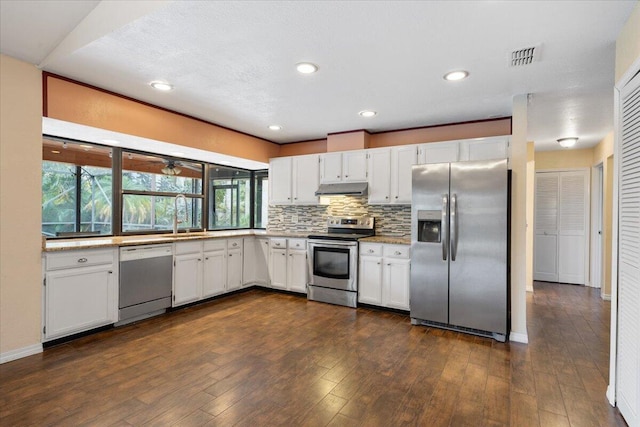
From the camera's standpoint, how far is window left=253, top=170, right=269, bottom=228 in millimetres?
6129

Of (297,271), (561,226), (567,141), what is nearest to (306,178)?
(297,271)

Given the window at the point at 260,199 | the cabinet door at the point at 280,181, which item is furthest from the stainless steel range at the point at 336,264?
the window at the point at 260,199

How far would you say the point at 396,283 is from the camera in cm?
414

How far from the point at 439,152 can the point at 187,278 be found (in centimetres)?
358

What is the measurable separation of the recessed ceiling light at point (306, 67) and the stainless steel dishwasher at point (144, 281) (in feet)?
8.56

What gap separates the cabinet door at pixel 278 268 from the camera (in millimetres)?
5121

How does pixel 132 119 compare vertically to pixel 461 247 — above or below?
above

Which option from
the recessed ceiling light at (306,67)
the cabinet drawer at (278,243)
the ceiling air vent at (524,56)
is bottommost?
the cabinet drawer at (278,243)

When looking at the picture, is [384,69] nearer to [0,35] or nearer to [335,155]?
[335,155]

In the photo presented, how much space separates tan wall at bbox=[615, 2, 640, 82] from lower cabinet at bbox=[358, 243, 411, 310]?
8.17ft

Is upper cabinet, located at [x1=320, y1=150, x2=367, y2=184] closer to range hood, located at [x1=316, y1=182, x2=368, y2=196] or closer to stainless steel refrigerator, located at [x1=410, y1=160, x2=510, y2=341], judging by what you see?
range hood, located at [x1=316, y1=182, x2=368, y2=196]

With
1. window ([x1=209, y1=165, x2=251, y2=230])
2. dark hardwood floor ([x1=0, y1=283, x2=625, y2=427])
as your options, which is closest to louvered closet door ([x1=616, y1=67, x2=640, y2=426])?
dark hardwood floor ([x1=0, y1=283, x2=625, y2=427])

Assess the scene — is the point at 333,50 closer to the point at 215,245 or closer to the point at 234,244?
the point at 215,245

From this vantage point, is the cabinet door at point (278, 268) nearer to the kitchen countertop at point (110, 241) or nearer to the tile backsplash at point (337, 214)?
the kitchen countertop at point (110, 241)
